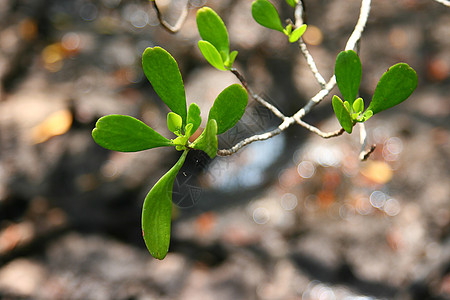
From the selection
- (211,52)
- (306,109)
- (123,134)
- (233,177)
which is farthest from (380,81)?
(233,177)

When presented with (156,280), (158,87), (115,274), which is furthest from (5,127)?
(158,87)

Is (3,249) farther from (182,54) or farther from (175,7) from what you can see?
(175,7)

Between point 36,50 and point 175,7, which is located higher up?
point 175,7

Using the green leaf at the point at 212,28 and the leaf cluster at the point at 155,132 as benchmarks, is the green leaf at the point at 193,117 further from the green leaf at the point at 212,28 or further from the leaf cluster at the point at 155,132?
Answer: the green leaf at the point at 212,28

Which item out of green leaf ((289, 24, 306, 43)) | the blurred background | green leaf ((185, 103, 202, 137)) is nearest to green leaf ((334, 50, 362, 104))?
green leaf ((289, 24, 306, 43))

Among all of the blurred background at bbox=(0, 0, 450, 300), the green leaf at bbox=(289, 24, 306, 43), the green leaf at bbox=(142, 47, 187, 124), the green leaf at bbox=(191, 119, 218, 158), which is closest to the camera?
the green leaf at bbox=(191, 119, 218, 158)

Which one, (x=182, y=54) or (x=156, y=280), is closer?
(x=156, y=280)

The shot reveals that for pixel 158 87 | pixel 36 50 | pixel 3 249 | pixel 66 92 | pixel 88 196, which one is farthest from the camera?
pixel 36 50

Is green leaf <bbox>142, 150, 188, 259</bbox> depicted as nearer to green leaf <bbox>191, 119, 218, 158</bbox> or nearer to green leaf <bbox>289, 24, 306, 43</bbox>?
green leaf <bbox>191, 119, 218, 158</bbox>
